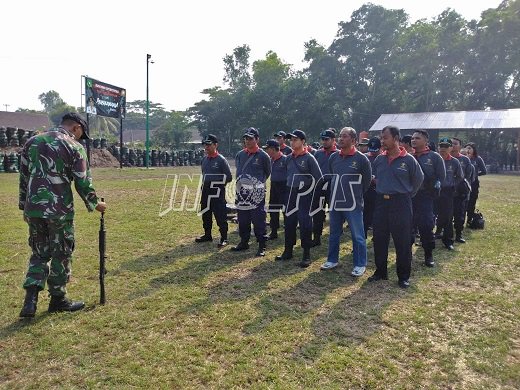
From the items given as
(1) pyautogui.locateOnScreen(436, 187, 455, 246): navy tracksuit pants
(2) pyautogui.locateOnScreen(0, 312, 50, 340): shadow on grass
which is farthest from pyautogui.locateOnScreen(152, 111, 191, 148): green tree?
(2) pyautogui.locateOnScreen(0, 312, 50, 340): shadow on grass

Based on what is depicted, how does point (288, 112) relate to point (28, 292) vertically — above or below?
above

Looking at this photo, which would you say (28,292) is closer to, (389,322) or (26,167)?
(26,167)

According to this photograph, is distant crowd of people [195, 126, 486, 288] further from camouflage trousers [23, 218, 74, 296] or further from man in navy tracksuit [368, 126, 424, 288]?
camouflage trousers [23, 218, 74, 296]

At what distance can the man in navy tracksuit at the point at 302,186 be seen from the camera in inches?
227

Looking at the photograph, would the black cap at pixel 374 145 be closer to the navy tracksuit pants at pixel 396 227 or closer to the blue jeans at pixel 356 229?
the blue jeans at pixel 356 229

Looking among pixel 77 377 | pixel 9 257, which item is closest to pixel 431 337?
pixel 77 377

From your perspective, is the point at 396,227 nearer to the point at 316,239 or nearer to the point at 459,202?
the point at 316,239

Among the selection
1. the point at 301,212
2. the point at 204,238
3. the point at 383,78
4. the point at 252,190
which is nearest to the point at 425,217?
the point at 301,212

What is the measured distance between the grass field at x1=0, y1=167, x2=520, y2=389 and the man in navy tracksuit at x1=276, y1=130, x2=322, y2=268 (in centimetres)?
53

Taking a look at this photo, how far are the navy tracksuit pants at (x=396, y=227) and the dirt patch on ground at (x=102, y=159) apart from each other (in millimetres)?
30379

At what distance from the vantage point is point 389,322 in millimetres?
3930

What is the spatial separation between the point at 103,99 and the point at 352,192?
26366mm

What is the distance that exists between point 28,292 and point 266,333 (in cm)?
Result: 236

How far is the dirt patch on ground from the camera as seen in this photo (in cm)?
3203
